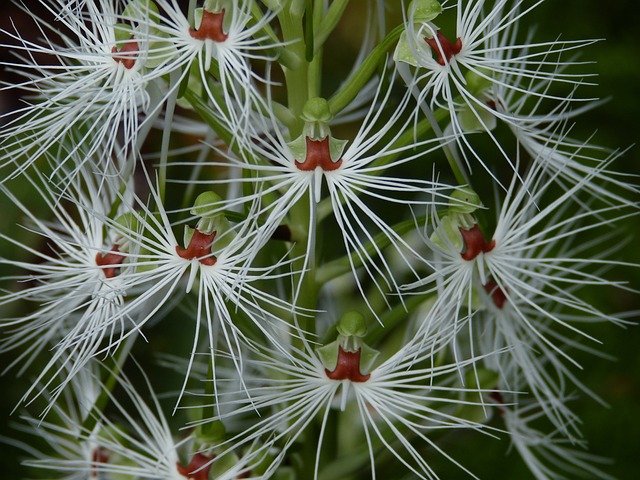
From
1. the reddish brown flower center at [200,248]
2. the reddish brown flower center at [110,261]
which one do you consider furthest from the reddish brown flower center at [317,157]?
the reddish brown flower center at [110,261]

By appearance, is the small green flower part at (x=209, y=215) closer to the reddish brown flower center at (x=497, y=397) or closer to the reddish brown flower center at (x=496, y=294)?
the reddish brown flower center at (x=496, y=294)

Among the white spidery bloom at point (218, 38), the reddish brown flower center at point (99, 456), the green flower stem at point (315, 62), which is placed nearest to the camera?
the white spidery bloom at point (218, 38)

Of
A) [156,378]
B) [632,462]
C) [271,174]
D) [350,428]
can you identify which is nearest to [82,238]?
[271,174]

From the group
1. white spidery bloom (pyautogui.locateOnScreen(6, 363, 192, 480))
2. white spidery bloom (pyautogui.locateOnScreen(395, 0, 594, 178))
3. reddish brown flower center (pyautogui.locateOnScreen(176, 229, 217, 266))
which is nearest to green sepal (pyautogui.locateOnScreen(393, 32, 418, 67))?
white spidery bloom (pyautogui.locateOnScreen(395, 0, 594, 178))

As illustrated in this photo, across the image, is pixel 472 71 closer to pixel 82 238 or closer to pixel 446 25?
pixel 82 238

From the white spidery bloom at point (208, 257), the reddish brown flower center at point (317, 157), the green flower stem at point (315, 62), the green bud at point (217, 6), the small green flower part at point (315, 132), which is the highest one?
the green flower stem at point (315, 62)

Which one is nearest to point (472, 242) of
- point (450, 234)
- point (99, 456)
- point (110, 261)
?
point (450, 234)

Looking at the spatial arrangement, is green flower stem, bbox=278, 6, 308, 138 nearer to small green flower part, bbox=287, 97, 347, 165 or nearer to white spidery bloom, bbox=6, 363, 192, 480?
small green flower part, bbox=287, 97, 347, 165

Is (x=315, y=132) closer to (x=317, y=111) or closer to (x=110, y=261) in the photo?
(x=317, y=111)
